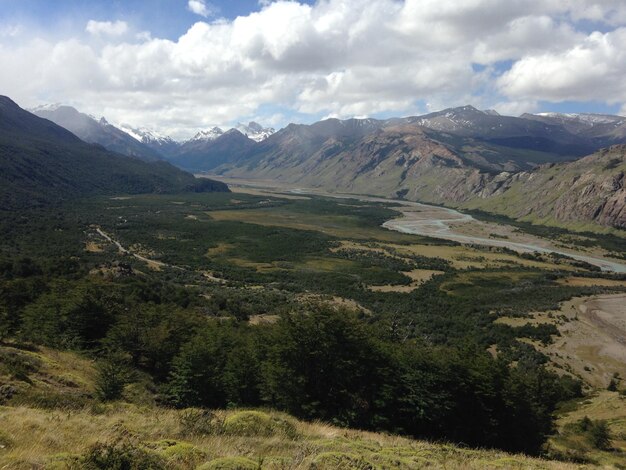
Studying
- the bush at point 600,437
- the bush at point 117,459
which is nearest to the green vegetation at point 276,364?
the bush at point 117,459

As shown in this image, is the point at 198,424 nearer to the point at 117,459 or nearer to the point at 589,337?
the point at 117,459

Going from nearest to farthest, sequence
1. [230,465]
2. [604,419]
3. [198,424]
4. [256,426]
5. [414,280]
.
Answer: [230,465] → [198,424] → [256,426] → [604,419] → [414,280]

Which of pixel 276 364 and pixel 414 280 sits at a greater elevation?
pixel 276 364

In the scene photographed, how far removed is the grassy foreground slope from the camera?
9.38 meters

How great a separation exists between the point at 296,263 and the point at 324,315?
110225mm

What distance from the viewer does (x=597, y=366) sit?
69.3 m

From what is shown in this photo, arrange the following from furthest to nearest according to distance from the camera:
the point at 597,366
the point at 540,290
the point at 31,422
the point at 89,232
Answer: the point at 89,232 → the point at 540,290 → the point at 597,366 → the point at 31,422

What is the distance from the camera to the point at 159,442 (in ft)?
37.5

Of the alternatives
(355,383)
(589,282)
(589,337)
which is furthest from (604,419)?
(589,282)

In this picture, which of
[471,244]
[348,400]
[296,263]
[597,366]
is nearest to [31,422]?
[348,400]

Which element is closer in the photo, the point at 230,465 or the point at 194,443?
the point at 230,465

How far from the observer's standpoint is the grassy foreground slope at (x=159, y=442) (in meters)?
9.38

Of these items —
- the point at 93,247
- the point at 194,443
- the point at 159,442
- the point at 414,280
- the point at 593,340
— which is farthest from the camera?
the point at 93,247

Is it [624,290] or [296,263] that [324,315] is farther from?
[624,290]
